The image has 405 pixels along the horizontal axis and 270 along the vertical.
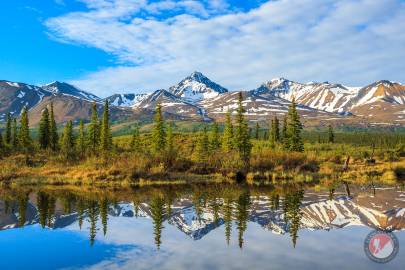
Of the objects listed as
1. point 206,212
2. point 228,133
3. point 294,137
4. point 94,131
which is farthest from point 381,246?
point 94,131

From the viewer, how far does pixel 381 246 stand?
828 inches

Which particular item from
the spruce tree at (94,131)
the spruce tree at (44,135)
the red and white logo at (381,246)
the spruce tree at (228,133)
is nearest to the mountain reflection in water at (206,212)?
the red and white logo at (381,246)

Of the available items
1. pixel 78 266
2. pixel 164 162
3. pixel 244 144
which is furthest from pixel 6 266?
pixel 244 144

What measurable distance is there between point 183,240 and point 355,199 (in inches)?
817

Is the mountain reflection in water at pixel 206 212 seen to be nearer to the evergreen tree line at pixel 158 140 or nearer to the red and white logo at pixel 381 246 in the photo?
the red and white logo at pixel 381 246

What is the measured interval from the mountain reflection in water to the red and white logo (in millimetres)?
535

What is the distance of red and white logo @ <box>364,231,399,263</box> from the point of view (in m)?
18.9

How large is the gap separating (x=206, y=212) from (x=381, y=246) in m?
A: 13.5

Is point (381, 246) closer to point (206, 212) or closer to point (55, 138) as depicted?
point (206, 212)

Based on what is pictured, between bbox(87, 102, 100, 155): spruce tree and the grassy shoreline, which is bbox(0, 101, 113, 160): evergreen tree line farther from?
the grassy shoreline

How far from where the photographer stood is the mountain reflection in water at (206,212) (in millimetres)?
25375

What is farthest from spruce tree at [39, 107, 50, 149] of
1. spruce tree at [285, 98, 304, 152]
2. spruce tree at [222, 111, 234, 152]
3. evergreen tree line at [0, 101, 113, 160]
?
spruce tree at [285, 98, 304, 152]

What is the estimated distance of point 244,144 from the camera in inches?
2970

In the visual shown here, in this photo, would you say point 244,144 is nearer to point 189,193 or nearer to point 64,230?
point 189,193
